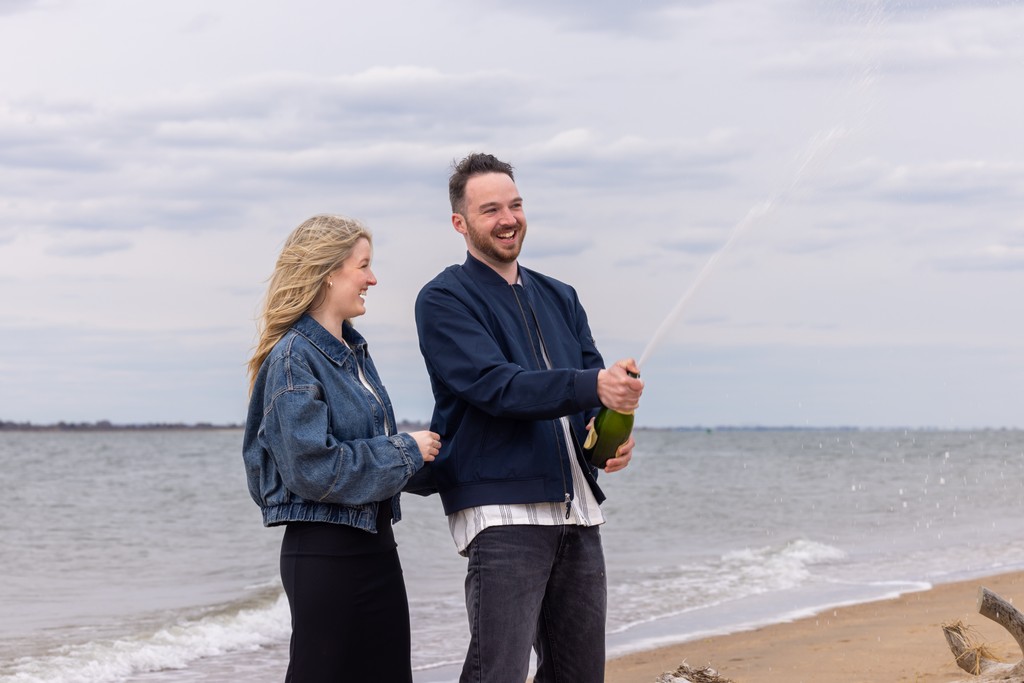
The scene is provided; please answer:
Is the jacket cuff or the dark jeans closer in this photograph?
the jacket cuff

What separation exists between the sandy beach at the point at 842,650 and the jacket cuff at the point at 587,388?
12.1ft

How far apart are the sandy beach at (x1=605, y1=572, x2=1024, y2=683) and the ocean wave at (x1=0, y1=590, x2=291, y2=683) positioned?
3054mm

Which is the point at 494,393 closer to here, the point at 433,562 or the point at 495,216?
the point at 495,216

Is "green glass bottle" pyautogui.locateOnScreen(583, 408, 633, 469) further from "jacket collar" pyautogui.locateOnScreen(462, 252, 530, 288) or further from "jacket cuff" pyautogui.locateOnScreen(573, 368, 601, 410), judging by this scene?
"jacket collar" pyautogui.locateOnScreen(462, 252, 530, 288)

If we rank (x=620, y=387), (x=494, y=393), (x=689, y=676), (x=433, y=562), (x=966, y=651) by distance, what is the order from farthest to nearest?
(x=433, y=562) < (x=966, y=651) < (x=689, y=676) < (x=494, y=393) < (x=620, y=387)


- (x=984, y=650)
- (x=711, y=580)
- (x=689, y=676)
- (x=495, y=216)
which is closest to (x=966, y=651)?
(x=984, y=650)

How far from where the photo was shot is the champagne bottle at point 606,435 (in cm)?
347

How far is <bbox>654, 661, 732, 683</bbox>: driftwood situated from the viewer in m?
4.71

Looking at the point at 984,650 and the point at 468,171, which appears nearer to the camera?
the point at 468,171

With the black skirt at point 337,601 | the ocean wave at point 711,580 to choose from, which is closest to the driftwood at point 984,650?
the black skirt at point 337,601

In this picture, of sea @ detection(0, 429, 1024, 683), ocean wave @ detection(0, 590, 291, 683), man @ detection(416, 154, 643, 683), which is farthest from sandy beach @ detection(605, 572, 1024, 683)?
man @ detection(416, 154, 643, 683)

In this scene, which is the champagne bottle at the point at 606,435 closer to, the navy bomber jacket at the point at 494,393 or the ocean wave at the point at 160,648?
the navy bomber jacket at the point at 494,393

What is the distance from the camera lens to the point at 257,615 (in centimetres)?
955

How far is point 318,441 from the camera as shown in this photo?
316cm
